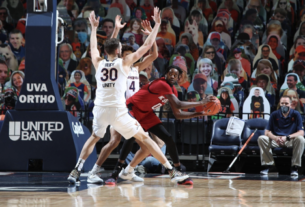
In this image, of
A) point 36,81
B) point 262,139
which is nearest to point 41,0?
point 36,81

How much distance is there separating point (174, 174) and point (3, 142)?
2.99 meters

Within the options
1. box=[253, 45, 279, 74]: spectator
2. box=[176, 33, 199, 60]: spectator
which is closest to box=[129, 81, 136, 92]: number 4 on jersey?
box=[253, 45, 279, 74]: spectator

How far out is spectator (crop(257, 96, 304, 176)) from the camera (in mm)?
7398

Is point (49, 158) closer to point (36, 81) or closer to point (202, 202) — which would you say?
point (36, 81)

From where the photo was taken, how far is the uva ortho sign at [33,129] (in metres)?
6.59

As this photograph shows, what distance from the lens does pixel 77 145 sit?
21.8ft

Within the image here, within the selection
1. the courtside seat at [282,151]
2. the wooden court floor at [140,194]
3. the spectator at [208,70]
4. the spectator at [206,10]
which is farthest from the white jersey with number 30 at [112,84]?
the spectator at [206,10]

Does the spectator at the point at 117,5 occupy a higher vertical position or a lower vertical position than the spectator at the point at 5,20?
higher

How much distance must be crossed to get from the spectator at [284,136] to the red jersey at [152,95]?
2.80m

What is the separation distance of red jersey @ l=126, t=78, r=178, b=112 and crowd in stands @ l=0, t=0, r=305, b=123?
11.4 feet

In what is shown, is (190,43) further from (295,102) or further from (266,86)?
(295,102)

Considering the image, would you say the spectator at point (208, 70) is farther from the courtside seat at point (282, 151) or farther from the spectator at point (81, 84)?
the spectator at point (81, 84)

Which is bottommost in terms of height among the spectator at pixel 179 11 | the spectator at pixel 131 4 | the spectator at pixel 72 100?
Result: the spectator at pixel 72 100

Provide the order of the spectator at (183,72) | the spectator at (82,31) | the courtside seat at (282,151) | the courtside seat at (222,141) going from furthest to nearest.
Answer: the spectator at (82,31) → the spectator at (183,72) → the courtside seat at (222,141) → the courtside seat at (282,151)
